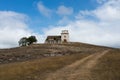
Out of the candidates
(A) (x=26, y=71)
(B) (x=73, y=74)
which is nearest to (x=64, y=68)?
(A) (x=26, y=71)

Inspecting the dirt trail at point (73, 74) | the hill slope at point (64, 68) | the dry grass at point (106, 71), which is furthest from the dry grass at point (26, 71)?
the dry grass at point (106, 71)

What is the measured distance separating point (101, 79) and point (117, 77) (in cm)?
216

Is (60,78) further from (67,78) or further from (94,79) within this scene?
(94,79)

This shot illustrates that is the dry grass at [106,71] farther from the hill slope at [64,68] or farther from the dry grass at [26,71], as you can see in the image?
the dry grass at [26,71]

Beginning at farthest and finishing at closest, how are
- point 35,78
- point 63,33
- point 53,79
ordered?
point 63,33
point 35,78
point 53,79

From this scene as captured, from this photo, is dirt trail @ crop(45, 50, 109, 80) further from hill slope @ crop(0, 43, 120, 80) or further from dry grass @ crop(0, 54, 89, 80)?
dry grass @ crop(0, 54, 89, 80)

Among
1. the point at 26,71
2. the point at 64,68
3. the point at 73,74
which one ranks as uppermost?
the point at 64,68

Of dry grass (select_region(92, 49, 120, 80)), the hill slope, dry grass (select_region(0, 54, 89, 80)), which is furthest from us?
dry grass (select_region(0, 54, 89, 80))

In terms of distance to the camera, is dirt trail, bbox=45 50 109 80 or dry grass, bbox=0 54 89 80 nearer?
dirt trail, bbox=45 50 109 80

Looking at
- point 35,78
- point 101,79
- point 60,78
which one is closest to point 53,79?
point 60,78

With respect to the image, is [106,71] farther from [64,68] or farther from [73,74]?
[64,68]

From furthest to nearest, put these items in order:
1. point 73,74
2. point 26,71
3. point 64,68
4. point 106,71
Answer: point 64,68 → point 26,71 → point 106,71 → point 73,74

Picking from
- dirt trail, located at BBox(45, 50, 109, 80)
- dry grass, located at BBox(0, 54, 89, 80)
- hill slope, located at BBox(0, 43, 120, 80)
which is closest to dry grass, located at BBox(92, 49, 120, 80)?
hill slope, located at BBox(0, 43, 120, 80)

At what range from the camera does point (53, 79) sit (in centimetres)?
2609
